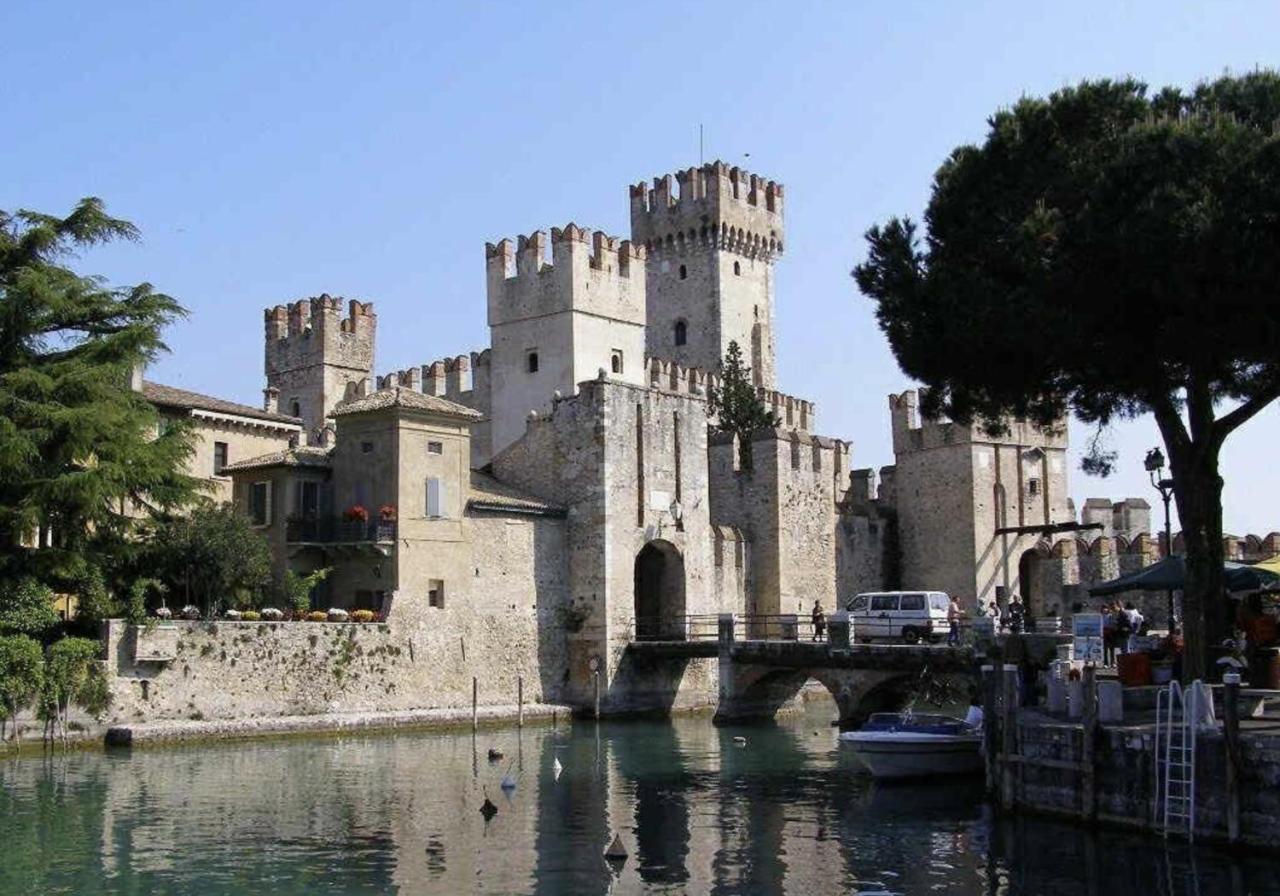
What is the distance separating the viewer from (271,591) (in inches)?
1395

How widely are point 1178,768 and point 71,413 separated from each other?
19.8 meters

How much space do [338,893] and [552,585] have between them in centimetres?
2190

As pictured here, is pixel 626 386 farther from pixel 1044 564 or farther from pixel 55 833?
pixel 55 833

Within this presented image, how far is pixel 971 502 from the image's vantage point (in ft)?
154

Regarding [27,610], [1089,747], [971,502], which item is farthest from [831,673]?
[27,610]

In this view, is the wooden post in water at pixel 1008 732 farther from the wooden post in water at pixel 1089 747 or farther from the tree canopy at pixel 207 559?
the tree canopy at pixel 207 559

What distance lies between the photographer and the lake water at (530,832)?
1666cm

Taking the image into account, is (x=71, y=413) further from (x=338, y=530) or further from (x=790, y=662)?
(x=790, y=662)

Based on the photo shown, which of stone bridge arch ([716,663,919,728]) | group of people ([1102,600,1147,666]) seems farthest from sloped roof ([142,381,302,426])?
group of people ([1102,600,1147,666])

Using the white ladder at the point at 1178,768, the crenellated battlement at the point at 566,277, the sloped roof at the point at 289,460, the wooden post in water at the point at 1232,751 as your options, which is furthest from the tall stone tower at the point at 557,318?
the wooden post in water at the point at 1232,751

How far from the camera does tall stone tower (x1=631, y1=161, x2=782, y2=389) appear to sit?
62531 millimetres

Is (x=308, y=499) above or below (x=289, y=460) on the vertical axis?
below

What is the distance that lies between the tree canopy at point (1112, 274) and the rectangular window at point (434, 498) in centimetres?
1379

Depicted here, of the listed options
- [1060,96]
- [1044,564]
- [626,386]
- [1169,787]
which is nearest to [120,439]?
[626,386]
